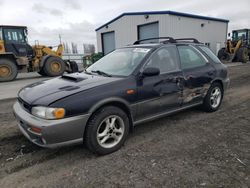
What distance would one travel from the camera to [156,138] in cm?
362

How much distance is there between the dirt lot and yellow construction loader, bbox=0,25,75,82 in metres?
9.41

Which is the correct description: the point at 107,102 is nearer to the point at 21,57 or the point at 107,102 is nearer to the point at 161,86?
the point at 161,86

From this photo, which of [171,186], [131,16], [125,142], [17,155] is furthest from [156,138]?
[131,16]

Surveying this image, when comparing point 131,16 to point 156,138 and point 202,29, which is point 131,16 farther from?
point 156,138

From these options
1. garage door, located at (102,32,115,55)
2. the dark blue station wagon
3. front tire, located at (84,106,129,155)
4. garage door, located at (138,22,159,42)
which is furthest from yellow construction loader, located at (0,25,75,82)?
front tire, located at (84,106,129,155)

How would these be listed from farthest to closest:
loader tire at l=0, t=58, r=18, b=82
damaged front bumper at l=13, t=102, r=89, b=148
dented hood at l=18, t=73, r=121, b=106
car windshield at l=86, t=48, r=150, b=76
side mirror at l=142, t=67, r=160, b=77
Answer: loader tire at l=0, t=58, r=18, b=82 → car windshield at l=86, t=48, r=150, b=76 → side mirror at l=142, t=67, r=160, b=77 → dented hood at l=18, t=73, r=121, b=106 → damaged front bumper at l=13, t=102, r=89, b=148

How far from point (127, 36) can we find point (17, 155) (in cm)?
1924

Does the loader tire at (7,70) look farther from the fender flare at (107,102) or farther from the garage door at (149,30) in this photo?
the garage door at (149,30)

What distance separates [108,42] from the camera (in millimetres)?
23984

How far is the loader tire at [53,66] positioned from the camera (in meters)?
13.3

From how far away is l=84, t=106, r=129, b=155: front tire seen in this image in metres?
2.91

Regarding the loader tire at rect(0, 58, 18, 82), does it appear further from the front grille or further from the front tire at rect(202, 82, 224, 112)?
the front tire at rect(202, 82, 224, 112)

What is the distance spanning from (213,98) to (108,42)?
804 inches

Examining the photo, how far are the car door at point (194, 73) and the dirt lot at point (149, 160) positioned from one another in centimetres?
61
